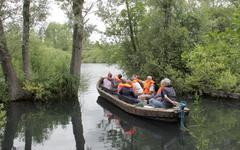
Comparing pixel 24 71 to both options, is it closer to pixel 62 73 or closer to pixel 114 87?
pixel 62 73

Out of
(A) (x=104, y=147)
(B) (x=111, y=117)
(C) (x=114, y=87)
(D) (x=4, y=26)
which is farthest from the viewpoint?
(C) (x=114, y=87)

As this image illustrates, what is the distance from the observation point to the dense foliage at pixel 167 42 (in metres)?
16.2

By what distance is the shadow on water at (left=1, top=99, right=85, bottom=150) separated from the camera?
9.27 metres

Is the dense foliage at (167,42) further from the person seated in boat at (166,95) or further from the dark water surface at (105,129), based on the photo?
the person seated in boat at (166,95)

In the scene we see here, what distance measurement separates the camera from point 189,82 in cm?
1650

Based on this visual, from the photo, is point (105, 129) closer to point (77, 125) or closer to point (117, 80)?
point (77, 125)

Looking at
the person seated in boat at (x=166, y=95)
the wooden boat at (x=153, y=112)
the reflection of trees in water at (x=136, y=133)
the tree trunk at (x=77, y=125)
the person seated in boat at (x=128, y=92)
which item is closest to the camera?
the reflection of trees in water at (x=136, y=133)

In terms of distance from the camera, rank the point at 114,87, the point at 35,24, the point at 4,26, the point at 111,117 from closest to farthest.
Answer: the point at 111,117 → the point at 4,26 → the point at 35,24 → the point at 114,87

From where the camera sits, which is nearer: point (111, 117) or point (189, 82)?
point (111, 117)

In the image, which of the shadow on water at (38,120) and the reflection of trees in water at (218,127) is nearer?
the reflection of trees in water at (218,127)

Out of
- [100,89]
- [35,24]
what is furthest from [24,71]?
[100,89]

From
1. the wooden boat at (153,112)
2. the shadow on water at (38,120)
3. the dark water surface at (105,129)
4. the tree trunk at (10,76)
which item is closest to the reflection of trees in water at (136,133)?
the dark water surface at (105,129)

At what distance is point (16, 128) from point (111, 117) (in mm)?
3686

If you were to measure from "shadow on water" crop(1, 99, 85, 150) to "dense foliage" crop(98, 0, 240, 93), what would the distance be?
5330 millimetres
